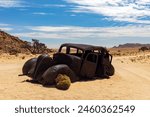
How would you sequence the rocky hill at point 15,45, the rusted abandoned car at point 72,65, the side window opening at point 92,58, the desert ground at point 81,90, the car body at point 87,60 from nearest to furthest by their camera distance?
the desert ground at point 81,90 < the rusted abandoned car at point 72,65 < the car body at point 87,60 < the side window opening at point 92,58 < the rocky hill at point 15,45

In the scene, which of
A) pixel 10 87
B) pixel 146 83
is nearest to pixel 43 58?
pixel 10 87

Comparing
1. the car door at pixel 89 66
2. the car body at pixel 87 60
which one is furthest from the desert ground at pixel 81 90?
the car body at pixel 87 60

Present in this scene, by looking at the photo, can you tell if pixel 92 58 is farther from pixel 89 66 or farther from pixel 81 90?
pixel 81 90

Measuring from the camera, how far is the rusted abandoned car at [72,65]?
1416 cm

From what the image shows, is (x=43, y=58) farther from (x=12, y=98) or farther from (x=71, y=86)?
(x=12, y=98)

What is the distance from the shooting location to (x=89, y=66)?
52.2 ft

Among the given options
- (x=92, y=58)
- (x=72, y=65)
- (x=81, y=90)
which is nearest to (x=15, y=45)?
(x=92, y=58)

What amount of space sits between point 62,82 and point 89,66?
274cm

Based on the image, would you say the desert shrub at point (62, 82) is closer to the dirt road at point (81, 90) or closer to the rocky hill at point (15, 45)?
the dirt road at point (81, 90)

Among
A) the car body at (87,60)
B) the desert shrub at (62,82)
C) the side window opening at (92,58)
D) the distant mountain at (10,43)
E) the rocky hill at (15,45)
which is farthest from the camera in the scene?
the rocky hill at (15,45)

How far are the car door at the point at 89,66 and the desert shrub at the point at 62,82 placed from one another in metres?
1.97

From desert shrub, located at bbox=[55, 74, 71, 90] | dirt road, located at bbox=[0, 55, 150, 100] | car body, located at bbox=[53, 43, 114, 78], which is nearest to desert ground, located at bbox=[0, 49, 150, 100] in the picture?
dirt road, located at bbox=[0, 55, 150, 100]

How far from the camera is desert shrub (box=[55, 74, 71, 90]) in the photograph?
1337 centimetres

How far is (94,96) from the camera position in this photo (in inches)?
491
